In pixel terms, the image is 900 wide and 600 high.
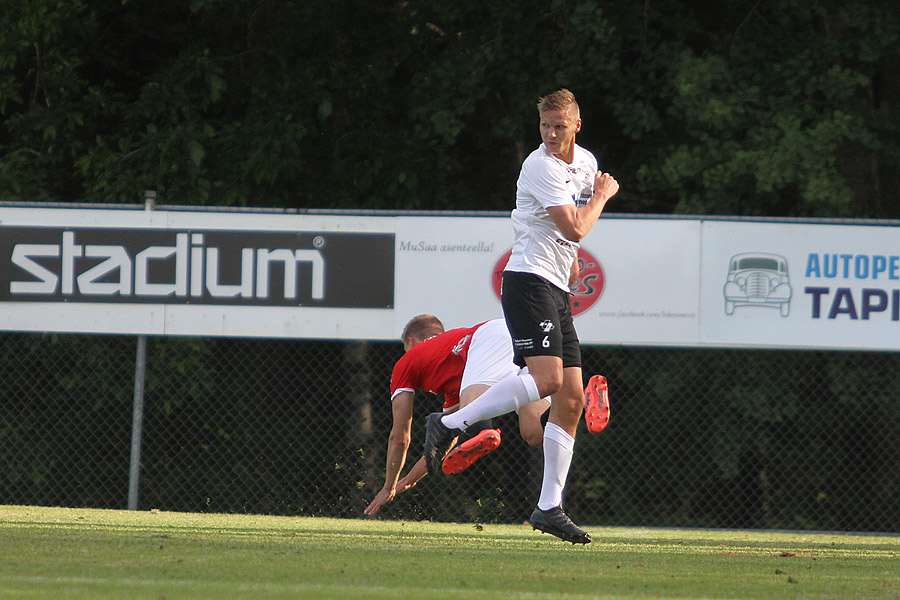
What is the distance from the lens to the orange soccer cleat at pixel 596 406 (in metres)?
5.73

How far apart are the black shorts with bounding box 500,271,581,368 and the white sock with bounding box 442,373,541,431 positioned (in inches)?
8.6

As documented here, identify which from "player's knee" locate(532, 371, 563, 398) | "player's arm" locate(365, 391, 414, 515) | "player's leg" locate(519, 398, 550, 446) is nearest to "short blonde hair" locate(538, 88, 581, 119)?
"player's knee" locate(532, 371, 563, 398)

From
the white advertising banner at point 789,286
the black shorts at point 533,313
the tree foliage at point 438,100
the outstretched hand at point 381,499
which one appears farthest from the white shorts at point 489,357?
the tree foliage at point 438,100

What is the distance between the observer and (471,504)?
33.3 feet

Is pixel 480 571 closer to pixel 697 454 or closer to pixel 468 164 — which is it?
pixel 697 454

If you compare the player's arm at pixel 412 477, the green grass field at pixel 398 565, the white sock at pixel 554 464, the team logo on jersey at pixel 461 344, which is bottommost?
the green grass field at pixel 398 565

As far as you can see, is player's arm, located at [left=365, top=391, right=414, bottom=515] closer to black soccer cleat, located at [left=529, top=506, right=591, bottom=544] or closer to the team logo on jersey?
the team logo on jersey

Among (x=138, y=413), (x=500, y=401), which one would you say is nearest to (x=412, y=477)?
(x=500, y=401)

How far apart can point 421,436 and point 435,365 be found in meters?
3.54

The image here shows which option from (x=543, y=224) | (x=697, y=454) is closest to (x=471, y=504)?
(x=697, y=454)

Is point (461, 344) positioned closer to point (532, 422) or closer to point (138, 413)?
point (532, 422)

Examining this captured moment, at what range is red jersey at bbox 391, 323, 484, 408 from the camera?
6.80m

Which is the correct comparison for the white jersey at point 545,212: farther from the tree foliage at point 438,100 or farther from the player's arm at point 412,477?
the tree foliage at point 438,100

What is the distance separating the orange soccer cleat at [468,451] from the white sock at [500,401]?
0.61 feet
